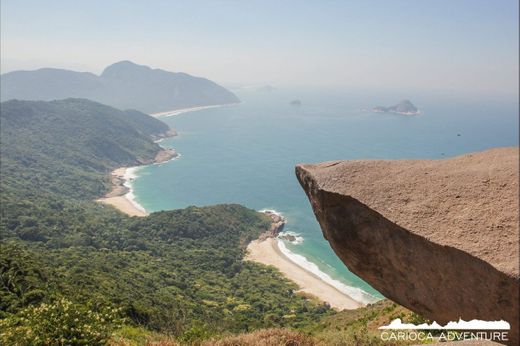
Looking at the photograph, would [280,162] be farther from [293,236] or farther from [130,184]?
[293,236]

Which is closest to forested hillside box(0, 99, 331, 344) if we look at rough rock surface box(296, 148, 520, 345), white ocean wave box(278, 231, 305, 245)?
white ocean wave box(278, 231, 305, 245)

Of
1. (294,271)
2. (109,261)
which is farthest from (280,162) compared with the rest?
(109,261)

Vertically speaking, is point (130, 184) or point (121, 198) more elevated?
point (130, 184)

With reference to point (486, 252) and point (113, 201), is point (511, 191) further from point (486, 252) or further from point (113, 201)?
point (113, 201)

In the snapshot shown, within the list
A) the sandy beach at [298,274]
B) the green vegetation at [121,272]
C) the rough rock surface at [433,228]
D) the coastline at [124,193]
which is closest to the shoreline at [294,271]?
the sandy beach at [298,274]

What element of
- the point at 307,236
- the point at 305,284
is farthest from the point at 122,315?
the point at 307,236

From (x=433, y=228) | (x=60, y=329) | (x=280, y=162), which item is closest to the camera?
(x=433, y=228)

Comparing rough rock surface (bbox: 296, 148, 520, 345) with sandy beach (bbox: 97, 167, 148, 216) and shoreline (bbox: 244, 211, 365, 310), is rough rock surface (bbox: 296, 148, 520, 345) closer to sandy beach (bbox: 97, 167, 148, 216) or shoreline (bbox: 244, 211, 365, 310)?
shoreline (bbox: 244, 211, 365, 310)
